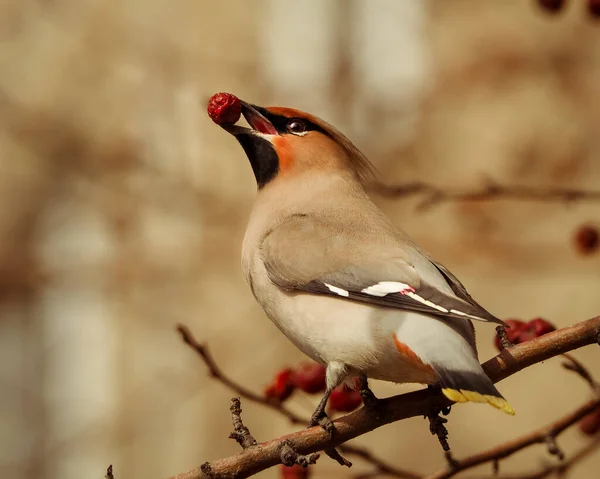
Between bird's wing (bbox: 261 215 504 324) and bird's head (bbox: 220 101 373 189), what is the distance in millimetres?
260

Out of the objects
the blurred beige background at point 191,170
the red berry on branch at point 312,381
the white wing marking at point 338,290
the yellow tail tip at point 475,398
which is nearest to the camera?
the yellow tail tip at point 475,398

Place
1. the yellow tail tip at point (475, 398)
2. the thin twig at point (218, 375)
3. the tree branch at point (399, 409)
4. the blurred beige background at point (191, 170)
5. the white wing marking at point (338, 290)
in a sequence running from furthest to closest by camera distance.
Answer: the blurred beige background at point (191, 170), the thin twig at point (218, 375), the white wing marking at point (338, 290), the tree branch at point (399, 409), the yellow tail tip at point (475, 398)

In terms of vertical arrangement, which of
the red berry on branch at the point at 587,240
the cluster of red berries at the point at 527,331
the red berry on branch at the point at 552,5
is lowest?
the cluster of red berries at the point at 527,331

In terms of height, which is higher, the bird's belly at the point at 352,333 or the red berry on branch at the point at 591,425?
the bird's belly at the point at 352,333

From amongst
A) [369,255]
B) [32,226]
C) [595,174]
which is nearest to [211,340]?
[32,226]

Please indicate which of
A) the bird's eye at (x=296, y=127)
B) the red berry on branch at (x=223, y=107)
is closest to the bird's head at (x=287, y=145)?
the bird's eye at (x=296, y=127)

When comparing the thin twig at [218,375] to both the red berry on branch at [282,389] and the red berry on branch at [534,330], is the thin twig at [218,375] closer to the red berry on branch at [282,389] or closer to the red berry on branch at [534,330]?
the red berry on branch at [282,389]

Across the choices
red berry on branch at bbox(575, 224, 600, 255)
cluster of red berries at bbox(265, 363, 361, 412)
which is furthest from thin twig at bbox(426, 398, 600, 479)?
red berry on branch at bbox(575, 224, 600, 255)

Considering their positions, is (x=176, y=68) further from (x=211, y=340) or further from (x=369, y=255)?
(x=369, y=255)

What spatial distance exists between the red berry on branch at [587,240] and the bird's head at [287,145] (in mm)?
925

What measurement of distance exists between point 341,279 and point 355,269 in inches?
1.5

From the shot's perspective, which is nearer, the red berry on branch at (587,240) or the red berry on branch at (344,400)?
the red berry on branch at (344,400)

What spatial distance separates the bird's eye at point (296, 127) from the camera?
99.2 inches

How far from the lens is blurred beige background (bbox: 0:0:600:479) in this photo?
4.80 meters
